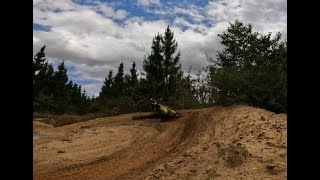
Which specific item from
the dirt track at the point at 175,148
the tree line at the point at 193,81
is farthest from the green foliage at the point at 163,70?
the dirt track at the point at 175,148

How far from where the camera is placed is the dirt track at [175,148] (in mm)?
10891

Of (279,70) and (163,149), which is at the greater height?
(279,70)

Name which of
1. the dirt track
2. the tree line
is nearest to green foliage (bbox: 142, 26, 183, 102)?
the tree line

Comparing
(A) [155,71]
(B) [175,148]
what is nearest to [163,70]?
(A) [155,71]

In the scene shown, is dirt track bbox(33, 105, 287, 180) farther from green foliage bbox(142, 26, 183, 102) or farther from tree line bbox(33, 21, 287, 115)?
green foliage bbox(142, 26, 183, 102)

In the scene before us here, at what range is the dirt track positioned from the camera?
10.9 m

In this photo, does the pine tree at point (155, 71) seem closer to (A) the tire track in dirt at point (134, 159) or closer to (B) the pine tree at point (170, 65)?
(B) the pine tree at point (170, 65)

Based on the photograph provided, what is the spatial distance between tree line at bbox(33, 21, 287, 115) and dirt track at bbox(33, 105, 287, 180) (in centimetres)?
172
